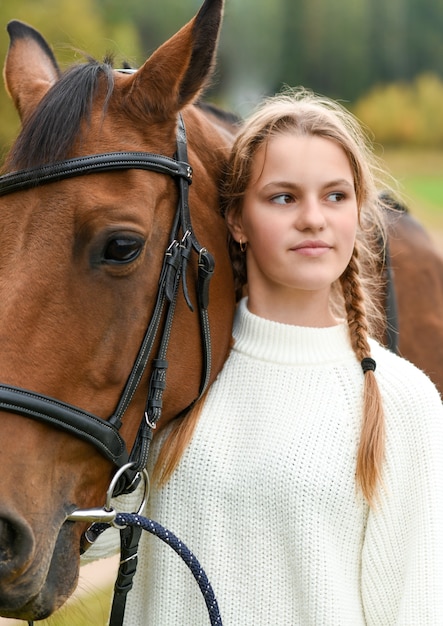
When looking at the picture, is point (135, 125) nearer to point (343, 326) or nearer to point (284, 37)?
point (343, 326)

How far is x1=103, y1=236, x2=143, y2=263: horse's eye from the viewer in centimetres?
176

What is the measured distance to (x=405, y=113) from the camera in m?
20.3

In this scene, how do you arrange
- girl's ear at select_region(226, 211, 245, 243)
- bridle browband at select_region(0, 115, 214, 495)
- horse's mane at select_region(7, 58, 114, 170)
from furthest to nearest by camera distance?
A: girl's ear at select_region(226, 211, 245, 243)
horse's mane at select_region(7, 58, 114, 170)
bridle browband at select_region(0, 115, 214, 495)

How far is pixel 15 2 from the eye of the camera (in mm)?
13273

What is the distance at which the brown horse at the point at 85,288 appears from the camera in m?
1.66

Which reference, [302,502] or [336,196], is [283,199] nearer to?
[336,196]

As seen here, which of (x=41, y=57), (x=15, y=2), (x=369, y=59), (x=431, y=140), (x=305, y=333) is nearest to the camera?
(x=305, y=333)

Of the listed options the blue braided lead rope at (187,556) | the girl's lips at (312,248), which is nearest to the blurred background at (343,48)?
the girl's lips at (312,248)

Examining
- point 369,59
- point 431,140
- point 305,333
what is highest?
point 369,59

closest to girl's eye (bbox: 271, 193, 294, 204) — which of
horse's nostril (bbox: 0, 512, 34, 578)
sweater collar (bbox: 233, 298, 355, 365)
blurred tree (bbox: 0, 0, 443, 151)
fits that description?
sweater collar (bbox: 233, 298, 355, 365)

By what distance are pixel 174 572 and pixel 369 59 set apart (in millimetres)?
23554

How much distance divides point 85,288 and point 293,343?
604mm

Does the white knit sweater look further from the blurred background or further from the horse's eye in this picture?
the blurred background

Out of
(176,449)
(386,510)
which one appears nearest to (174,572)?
(176,449)
